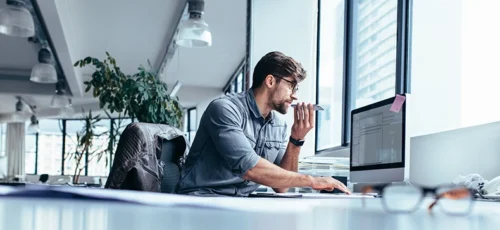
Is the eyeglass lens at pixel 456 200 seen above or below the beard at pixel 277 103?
below

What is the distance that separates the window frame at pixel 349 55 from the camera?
120 inches

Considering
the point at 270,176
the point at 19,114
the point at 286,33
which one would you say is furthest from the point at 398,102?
the point at 19,114

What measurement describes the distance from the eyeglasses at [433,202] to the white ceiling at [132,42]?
4.78 metres

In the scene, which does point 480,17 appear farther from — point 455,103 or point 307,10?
point 307,10

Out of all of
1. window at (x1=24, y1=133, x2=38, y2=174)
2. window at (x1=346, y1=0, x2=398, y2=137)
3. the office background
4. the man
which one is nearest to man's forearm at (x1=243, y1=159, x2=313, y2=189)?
the man

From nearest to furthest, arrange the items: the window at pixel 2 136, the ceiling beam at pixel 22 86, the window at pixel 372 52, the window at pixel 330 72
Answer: the window at pixel 372 52
the window at pixel 330 72
the ceiling beam at pixel 22 86
the window at pixel 2 136

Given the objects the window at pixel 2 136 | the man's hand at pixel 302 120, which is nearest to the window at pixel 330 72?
the man's hand at pixel 302 120

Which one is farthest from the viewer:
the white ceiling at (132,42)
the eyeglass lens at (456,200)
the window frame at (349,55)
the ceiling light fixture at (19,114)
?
the ceiling light fixture at (19,114)

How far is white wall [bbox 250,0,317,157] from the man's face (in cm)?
250

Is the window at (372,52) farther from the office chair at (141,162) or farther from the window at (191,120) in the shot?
the window at (191,120)

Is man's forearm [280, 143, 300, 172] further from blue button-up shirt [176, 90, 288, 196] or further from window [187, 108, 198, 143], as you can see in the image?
window [187, 108, 198, 143]

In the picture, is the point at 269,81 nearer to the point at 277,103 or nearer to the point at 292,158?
the point at 277,103

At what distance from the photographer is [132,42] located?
7.35 meters

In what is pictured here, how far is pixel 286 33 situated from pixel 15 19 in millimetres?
2335
